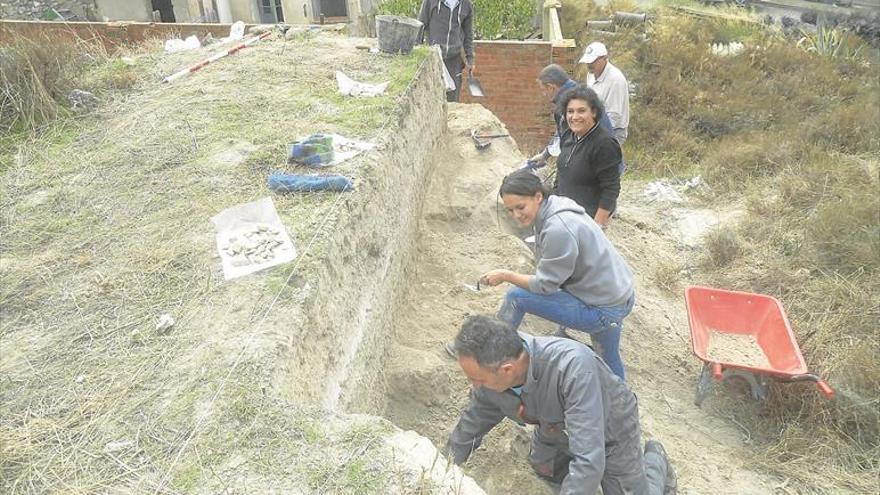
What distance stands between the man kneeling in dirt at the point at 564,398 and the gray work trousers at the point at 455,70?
5492 mm

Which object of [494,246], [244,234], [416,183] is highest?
[244,234]

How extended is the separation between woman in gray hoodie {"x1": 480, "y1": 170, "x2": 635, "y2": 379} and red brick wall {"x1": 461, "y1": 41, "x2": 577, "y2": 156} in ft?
17.8

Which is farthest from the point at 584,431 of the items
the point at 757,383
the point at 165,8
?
the point at 165,8

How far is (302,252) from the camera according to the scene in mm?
3307

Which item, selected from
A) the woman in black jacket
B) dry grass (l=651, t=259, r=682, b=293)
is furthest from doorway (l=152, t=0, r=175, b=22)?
the woman in black jacket

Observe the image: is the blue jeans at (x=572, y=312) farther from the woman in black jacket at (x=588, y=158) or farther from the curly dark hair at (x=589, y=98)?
the curly dark hair at (x=589, y=98)

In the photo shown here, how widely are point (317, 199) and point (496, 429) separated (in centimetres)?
178

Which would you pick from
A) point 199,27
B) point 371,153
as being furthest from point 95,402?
point 199,27

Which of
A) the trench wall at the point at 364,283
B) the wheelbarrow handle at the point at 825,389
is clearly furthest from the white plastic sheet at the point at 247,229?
the wheelbarrow handle at the point at 825,389

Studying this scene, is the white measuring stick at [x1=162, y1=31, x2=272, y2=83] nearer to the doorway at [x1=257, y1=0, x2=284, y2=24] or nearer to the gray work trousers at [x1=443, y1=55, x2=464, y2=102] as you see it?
the gray work trousers at [x1=443, y1=55, x2=464, y2=102]

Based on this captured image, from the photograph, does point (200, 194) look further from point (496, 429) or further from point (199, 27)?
point (199, 27)

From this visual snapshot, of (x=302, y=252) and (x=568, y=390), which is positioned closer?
(x=568, y=390)

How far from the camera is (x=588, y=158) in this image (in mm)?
→ 4129

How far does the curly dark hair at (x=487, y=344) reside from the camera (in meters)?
2.42
